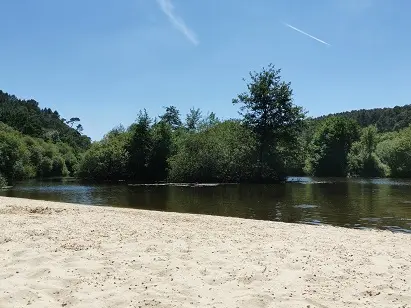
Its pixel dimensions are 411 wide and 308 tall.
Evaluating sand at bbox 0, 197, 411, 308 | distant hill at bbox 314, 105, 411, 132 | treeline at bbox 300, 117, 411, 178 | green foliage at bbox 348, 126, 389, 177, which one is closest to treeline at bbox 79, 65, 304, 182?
treeline at bbox 300, 117, 411, 178

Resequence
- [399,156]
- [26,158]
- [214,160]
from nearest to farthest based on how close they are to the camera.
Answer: [214,160]
[399,156]
[26,158]

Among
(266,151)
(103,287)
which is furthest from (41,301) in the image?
(266,151)

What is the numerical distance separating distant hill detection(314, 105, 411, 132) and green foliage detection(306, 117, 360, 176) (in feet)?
233

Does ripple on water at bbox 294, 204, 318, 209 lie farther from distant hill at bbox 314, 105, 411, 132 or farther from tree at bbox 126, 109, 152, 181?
distant hill at bbox 314, 105, 411, 132

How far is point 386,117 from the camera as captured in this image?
589 ft

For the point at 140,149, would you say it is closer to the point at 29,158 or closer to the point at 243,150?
the point at 243,150

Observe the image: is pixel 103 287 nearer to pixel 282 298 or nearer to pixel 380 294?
pixel 282 298

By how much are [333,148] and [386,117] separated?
10372 cm

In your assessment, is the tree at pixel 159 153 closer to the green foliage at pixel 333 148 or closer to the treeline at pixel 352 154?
the treeline at pixel 352 154

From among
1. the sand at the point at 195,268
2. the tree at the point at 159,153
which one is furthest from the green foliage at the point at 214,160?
the sand at the point at 195,268

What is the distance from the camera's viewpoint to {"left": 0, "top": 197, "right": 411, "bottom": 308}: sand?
7.01 metres

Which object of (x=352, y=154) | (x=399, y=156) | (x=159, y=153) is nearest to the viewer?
(x=159, y=153)

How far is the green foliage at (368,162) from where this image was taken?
292 ft

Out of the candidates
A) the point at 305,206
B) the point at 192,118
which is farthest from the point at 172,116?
the point at 305,206
